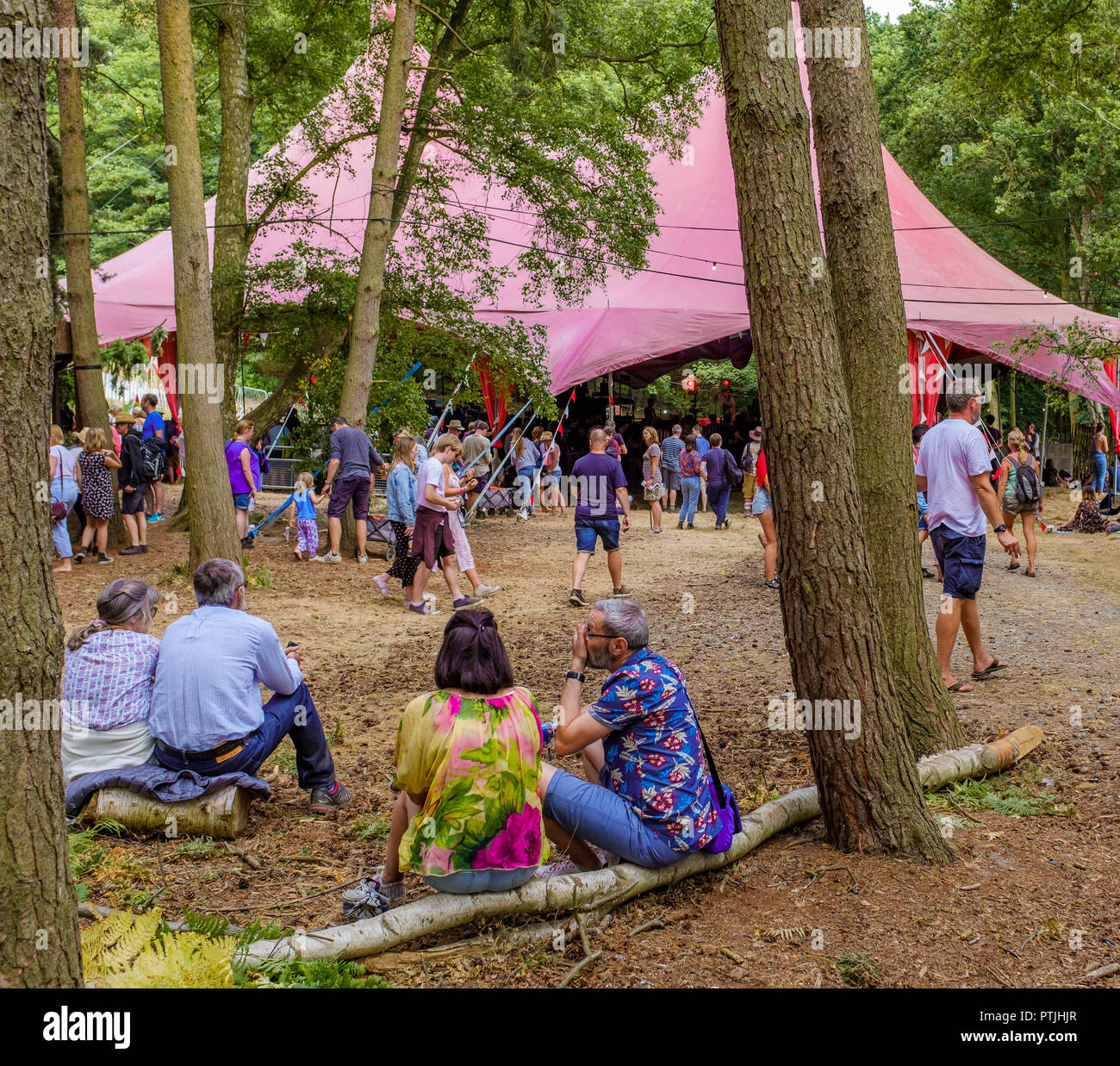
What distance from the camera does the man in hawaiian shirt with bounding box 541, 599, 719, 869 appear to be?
12.5 feet

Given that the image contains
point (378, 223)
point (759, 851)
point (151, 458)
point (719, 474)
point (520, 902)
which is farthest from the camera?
point (719, 474)

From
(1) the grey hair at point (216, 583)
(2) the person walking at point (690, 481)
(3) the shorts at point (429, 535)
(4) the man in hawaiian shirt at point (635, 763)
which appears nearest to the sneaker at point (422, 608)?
(3) the shorts at point (429, 535)

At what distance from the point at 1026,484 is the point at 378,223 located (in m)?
8.23

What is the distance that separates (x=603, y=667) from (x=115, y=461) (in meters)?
9.75

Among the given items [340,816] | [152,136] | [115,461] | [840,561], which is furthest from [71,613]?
[152,136]

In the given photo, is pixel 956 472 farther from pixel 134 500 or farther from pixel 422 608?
pixel 134 500

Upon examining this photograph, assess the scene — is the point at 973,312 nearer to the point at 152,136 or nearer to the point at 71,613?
the point at 152,136

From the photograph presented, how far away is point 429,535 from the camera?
9.77 m

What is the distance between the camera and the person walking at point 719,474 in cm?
1686

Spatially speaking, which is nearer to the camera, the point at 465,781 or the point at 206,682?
the point at 465,781

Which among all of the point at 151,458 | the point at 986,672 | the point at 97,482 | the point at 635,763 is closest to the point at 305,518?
the point at 97,482

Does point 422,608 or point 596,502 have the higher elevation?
point 596,502

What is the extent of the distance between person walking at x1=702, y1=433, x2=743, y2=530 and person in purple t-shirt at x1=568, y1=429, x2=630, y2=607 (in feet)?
21.8

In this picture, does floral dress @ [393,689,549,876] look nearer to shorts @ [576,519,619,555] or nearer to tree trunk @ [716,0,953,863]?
tree trunk @ [716,0,953,863]
